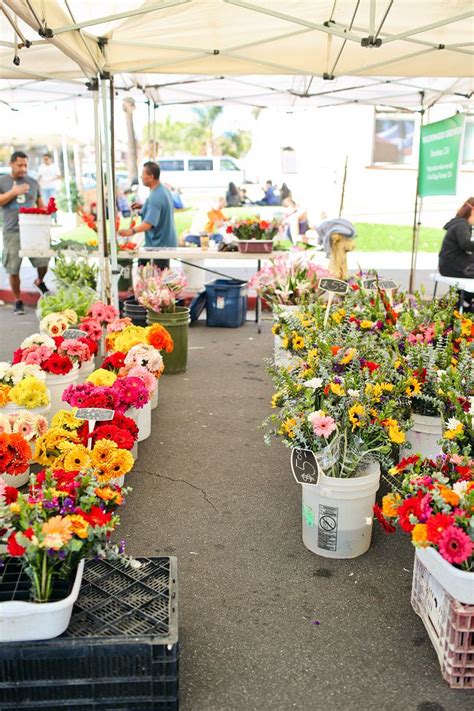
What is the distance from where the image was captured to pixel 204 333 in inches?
300

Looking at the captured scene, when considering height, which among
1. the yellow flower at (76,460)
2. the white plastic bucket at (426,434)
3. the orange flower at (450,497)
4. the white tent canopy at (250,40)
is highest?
the white tent canopy at (250,40)

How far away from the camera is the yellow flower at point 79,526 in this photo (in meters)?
1.95

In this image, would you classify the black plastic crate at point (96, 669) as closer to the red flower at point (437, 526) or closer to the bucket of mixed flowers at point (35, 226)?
the red flower at point (437, 526)

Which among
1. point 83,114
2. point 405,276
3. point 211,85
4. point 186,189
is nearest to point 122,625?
point 211,85

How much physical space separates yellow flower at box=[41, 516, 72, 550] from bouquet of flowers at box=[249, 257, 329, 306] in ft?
12.8

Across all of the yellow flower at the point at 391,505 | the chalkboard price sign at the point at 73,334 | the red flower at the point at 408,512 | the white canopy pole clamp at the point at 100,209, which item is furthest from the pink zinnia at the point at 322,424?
the white canopy pole clamp at the point at 100,209

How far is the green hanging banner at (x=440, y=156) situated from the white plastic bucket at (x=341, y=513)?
587 cm

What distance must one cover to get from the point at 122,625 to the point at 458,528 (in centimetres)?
107

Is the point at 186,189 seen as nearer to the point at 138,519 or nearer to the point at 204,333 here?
the point at 204,333

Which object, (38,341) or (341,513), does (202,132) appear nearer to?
(38,341)

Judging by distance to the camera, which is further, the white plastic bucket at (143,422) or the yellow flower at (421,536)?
the white plastic bucket at (143,422)

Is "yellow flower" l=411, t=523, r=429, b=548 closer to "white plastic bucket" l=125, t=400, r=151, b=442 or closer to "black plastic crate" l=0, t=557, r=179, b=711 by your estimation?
"black plastic crate" l=0, t=557, r=179, b=711

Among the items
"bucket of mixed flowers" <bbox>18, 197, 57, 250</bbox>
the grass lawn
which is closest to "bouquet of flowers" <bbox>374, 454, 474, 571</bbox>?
"bucket of mixed flowers" <bbox>18, 197, 57, 250</bbox>

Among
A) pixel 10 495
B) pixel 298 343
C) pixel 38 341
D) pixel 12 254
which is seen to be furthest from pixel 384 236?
pixel 10 495
